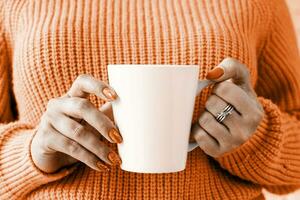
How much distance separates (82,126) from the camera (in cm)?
61

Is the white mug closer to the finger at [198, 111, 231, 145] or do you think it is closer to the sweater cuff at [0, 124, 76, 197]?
the finger at [198, 111, 231, 145]

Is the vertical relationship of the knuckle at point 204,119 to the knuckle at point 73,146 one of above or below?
above

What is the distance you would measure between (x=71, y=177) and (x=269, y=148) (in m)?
0.31

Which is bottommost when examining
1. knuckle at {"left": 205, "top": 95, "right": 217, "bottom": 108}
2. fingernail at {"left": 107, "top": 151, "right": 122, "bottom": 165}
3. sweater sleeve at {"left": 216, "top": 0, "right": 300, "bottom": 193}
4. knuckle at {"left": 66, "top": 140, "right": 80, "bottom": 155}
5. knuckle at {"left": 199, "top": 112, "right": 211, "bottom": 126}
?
sweater sleeve at {"left": 216, "top": 0, "right": 300, "bottom": 193}

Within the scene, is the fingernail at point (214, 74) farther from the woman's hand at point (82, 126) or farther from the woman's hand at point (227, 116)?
the woman's hand at point (82, 126)

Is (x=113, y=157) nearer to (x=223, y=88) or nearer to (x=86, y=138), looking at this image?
(x=86, y=138)

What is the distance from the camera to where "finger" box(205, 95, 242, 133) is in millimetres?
612

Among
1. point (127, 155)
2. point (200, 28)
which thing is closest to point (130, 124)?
point (127, 155)

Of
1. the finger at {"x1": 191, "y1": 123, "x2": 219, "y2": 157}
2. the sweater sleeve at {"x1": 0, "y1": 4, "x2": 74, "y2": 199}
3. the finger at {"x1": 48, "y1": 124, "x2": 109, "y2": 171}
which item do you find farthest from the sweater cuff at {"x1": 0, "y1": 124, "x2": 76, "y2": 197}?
the finger at {"x1": 191, "y1": 123, "x2": 219, "y2": 157}

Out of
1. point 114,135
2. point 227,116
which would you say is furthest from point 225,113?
point 114,135

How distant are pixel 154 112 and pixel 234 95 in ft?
0.35

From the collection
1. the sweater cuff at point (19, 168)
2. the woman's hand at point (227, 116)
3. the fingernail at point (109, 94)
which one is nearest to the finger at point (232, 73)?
the woman's hand at point (227, 116)

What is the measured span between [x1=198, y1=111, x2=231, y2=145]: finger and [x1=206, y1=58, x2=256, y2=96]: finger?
0.05 m

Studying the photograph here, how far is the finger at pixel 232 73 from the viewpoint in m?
0.60
